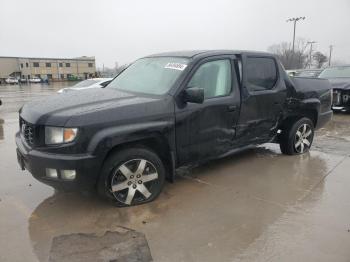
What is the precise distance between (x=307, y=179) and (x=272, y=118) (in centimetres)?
108

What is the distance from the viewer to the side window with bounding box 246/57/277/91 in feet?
15.9

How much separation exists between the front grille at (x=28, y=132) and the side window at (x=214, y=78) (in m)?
1.88

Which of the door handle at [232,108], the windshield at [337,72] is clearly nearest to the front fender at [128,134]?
the door handle at [232,108]

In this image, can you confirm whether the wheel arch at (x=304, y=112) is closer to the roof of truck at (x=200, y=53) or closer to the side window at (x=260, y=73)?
the side window at (x=260, y=73)

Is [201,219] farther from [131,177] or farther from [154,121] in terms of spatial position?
[154,121]

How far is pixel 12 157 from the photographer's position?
5.82 meters

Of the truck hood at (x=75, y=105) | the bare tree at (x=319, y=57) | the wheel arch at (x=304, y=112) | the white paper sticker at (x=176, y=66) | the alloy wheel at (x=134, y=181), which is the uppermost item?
the bare tree at (x=319, y=57)

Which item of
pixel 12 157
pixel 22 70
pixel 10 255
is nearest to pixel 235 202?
pixel 10 255

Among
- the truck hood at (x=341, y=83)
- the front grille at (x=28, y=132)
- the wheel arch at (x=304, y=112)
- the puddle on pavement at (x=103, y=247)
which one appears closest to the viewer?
the puddle on pavement at (x=103, y=247)

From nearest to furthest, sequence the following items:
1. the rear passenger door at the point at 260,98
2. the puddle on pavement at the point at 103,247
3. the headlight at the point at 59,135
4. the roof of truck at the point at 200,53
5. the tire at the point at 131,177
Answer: the puddle on pavement at the point at 103,247
the headlight at the point at 59,135
the tire at the point at 131,177
the roof of truck at the point at 200,53
the rear passenger door at the point at 260,98

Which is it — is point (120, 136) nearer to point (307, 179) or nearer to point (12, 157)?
point (307, 179)

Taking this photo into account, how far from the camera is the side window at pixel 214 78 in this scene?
14.0 ft

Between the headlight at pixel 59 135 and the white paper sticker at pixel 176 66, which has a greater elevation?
the white paper sticker at pixel 176 66

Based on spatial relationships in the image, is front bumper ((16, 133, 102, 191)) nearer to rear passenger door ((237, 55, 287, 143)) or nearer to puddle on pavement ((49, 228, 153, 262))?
puddle on pavement ((49, 228, 153, 262))
